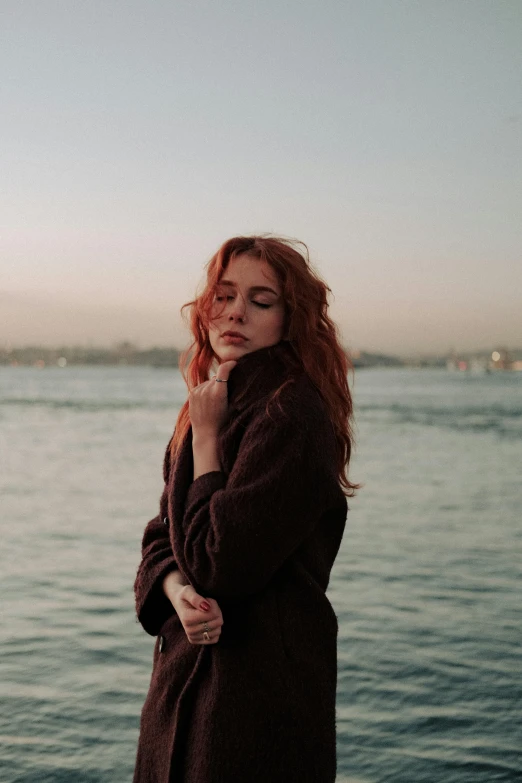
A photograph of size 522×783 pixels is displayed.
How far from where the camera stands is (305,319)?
2240 millimetres

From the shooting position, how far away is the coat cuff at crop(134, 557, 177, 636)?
7.13 ft

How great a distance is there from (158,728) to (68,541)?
377 inches

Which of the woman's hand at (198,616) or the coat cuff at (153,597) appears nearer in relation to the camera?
the woman's hand at (198,616)

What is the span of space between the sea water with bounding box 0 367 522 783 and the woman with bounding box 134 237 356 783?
305 cm

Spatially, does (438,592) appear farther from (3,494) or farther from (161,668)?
(3,494)

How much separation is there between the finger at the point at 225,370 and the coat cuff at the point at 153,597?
16.5 inches

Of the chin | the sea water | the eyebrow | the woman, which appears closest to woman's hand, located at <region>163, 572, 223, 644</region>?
the woman

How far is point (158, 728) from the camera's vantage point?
2.17 metres

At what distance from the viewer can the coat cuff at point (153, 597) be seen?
2172mm

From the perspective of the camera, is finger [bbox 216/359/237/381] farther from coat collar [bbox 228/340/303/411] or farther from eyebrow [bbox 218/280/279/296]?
eyebrow [bbox 218/280/279/296]

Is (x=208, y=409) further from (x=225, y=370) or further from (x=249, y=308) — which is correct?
(x=249, y=308)

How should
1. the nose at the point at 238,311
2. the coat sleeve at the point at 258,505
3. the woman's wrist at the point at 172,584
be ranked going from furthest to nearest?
the nose at the point at 238,311 → the woman's wrist at the point at 172,584 → the coat sleeve at the point at 258,505

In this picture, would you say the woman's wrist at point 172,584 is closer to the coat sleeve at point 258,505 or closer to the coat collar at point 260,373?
the coat sleeve at point 258,505

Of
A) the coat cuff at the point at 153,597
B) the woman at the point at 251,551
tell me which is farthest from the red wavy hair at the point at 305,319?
the coat cuff at the point at 153,597
